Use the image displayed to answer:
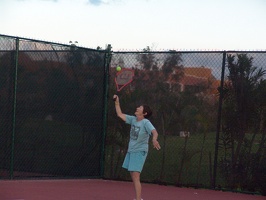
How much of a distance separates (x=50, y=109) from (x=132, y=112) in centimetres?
153

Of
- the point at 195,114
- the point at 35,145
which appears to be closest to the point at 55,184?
the point at 35,145

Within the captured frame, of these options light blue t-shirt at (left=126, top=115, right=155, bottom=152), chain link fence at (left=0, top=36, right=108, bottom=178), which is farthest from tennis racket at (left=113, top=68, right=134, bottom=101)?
light blue t-shirt at (left=126, top=115, right=155, bottom=152)

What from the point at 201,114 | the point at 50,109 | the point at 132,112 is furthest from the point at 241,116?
the point at 50,109

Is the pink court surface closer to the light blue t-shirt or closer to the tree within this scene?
the tree

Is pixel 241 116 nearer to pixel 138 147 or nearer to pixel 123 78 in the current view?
pixel 123 78

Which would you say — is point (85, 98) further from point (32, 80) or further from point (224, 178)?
point (224, 178)

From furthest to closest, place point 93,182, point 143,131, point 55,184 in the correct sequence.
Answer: point 93,182 < point 55,184 < point 143,131

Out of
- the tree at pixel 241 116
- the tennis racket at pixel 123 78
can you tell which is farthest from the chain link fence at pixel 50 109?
the tree at pixel 241 116

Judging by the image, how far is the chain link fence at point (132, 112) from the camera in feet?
28.1

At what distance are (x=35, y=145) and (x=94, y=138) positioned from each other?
3.97ft

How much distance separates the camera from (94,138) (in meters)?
9.55

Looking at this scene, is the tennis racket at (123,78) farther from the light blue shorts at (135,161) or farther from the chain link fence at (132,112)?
the light blue shorts at (135,161)

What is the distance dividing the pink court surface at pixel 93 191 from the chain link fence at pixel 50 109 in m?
0.35

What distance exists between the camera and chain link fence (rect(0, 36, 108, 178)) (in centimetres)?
855
